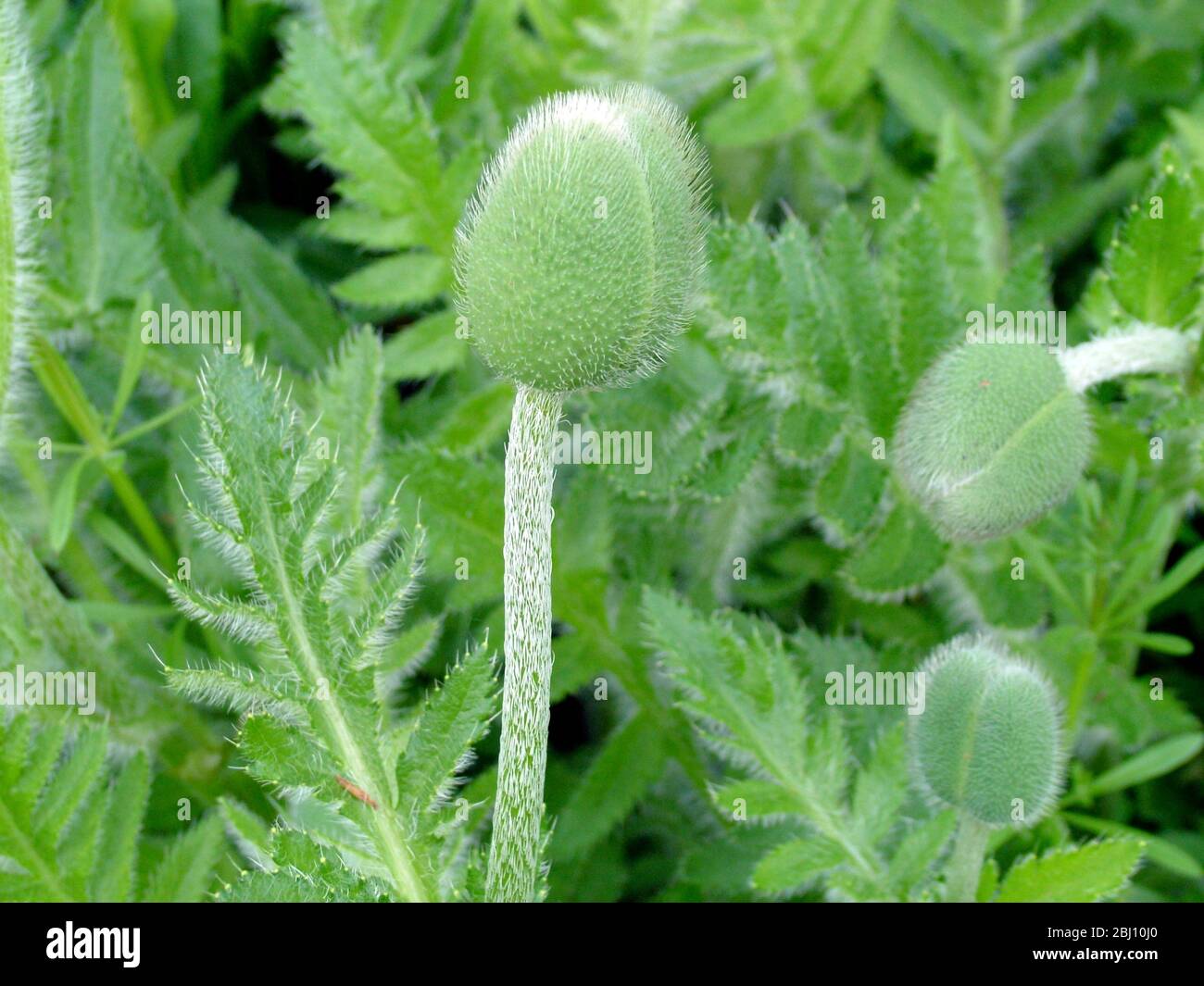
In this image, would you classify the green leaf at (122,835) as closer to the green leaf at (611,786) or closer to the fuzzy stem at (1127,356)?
the green leaf at (611,786)

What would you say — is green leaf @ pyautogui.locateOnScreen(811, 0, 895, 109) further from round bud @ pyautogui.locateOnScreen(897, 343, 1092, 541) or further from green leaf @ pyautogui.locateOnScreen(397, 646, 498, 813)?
green leaf @ pyautogui.locateOnScreen(397, 646, 498, 813)

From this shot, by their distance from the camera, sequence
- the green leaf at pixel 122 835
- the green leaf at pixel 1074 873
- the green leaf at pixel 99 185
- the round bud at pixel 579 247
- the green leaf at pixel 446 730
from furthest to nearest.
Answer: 1. the green leaf at pixel 99 185
2. the green leaf at pixel 122 835
3. the green leaf at pixel 1074 873
4. the green leaf at pixel 446 730
5. the round bud at pixel 579 247

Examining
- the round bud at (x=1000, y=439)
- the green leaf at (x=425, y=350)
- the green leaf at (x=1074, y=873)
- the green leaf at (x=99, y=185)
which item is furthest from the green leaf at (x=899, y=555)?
the green leaf at (x=99, y=185)

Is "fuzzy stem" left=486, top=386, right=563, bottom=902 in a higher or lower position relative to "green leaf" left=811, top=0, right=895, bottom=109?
lower

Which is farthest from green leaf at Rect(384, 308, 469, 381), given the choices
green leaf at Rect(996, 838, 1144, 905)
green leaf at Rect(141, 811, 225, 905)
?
green leaf at Rect(996, 838, 1144, 905)
